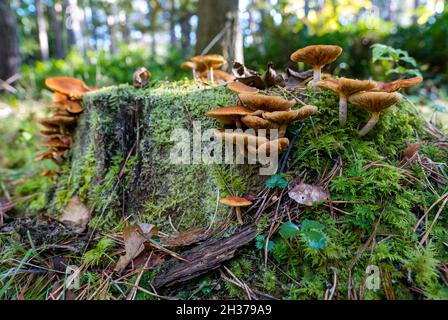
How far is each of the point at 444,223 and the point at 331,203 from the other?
62 centimetres

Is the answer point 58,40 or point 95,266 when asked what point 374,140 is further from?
point 58,40

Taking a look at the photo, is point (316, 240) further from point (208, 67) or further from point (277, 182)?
point (208, 67)

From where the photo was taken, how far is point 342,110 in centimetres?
184

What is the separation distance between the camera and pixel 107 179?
2.32m

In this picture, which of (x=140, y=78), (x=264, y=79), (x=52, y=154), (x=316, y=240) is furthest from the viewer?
(x=52, y=154)

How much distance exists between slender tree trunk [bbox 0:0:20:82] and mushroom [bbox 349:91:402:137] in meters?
8.09

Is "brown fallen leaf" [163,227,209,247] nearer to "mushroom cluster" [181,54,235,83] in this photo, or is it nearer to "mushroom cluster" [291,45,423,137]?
"mushroom cluster" [291,45,423,137]

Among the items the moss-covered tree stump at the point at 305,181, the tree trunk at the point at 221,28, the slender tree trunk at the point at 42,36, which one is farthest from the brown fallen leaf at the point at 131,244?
the slender tree trunk at the point at 42,36

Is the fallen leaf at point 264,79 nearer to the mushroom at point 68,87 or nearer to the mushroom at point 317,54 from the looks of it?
the mushroom at point 317,54

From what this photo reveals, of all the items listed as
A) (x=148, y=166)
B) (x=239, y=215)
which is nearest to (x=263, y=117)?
(x=239, y=215)

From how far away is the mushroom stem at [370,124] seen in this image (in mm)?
1783

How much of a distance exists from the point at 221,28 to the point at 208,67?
6.41ft

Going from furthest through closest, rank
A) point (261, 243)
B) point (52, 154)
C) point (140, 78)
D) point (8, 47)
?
point (8, 47)
point (52, 154)
point (140, 78)
point (261, 243)

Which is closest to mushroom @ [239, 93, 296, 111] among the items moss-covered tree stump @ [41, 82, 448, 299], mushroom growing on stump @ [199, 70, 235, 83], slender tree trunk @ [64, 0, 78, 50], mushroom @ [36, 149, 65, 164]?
moss-covered tree stump @ [41, 82, 448, 299]
